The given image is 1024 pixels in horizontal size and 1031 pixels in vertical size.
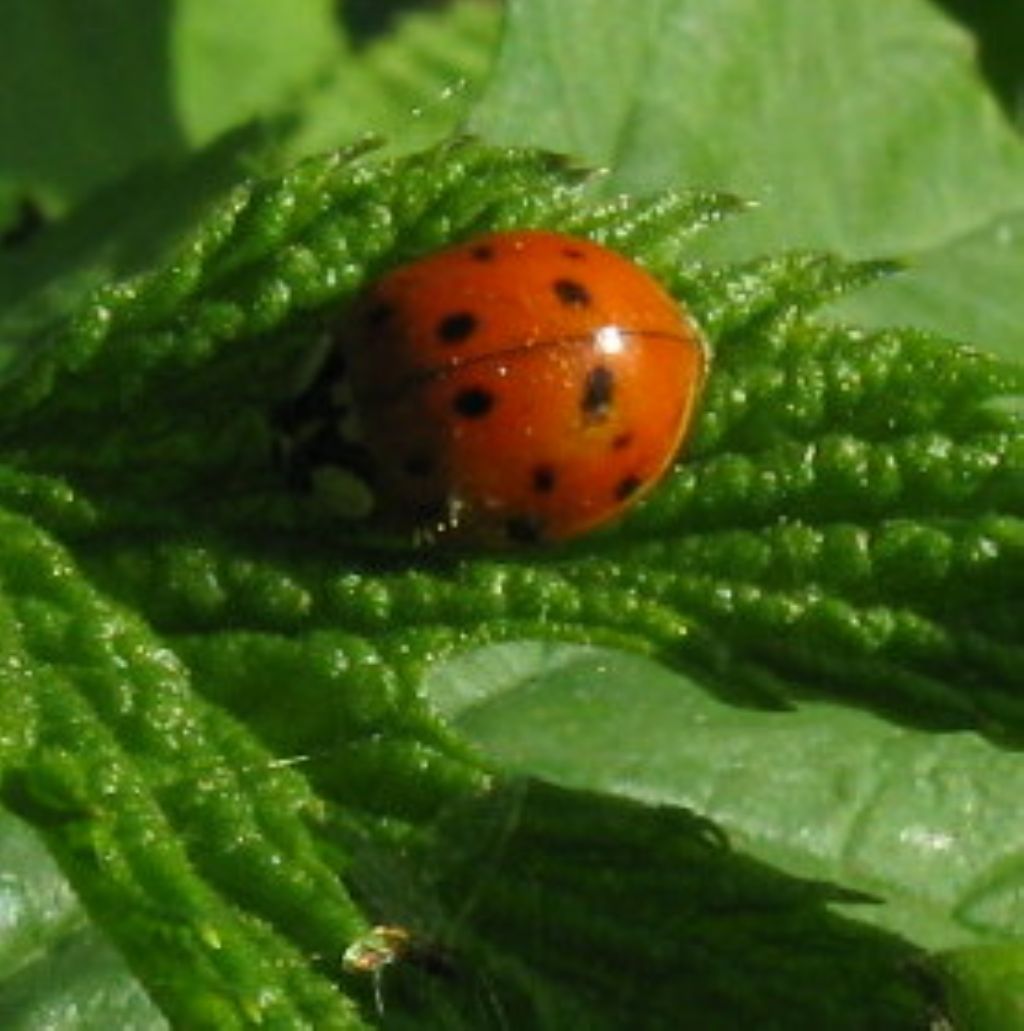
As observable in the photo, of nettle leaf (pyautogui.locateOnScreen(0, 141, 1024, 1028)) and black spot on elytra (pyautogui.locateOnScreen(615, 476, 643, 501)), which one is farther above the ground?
nettle leaf (pyautogui.locateOnScreen(0, 141, 1024, 1028))

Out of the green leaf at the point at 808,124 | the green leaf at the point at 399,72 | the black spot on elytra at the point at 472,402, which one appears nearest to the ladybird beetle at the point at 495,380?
the black spot on elytra at the point at 472,402

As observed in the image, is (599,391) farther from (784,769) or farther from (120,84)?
(120,84)

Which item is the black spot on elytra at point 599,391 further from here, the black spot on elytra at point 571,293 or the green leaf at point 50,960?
the green leaf at point 50,960

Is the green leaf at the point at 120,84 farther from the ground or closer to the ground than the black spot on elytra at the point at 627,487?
closer to the ground

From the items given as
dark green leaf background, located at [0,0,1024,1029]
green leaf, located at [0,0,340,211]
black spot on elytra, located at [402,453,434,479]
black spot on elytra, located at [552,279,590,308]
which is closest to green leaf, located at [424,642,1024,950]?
dark green leaf background, located at [0,0,1024,1029]

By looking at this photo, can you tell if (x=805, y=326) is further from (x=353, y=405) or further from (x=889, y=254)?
(x=889, y=254)

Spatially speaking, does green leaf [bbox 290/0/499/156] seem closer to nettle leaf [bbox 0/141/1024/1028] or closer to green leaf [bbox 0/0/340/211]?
green leaf [bbox 0/0/340/211]

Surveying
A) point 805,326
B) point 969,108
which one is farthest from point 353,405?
point 969,108
